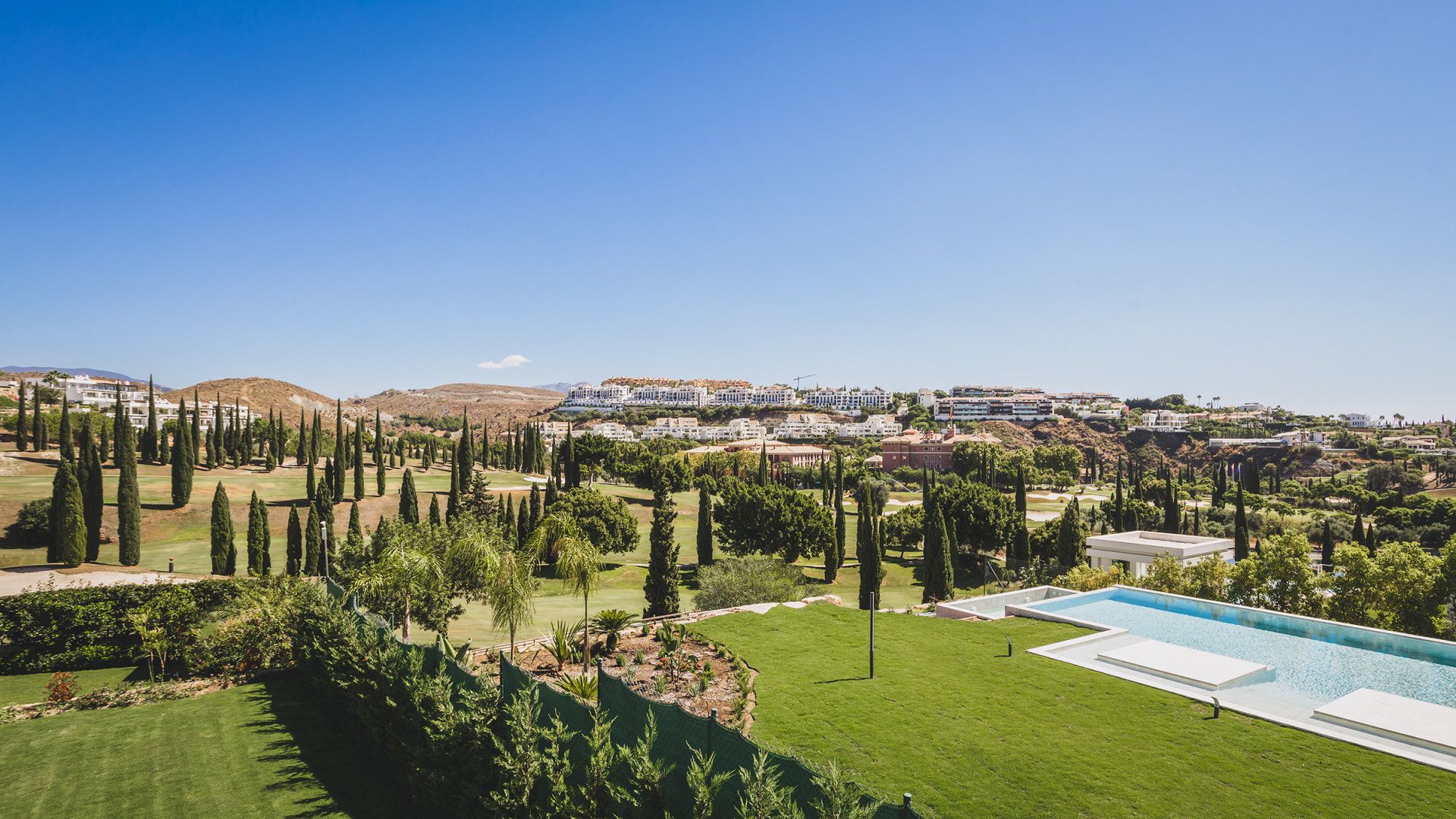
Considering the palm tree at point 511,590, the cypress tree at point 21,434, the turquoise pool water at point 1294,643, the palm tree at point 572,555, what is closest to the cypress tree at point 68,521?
the palm tree at point 511,590

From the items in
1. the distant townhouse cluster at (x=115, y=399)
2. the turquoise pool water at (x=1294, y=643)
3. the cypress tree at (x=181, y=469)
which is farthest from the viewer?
the distant townhouse cluster at (x=115, y=399)

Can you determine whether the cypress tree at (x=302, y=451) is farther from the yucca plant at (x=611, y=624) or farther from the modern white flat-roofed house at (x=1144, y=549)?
the modern white flat-roofed house at (x=1144, y=549)

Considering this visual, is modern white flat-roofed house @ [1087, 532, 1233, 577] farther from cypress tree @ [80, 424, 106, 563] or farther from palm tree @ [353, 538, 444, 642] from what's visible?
cypress tree @ [80, 424, 106, 563]

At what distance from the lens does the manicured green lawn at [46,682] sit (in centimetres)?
1430

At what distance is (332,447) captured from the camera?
8138cm

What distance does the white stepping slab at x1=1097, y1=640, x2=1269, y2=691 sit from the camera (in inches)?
563

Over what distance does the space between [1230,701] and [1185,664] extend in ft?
5.31

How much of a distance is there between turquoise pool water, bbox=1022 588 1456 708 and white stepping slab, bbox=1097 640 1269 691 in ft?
2.99

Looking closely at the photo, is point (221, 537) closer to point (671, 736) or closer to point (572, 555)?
point (572, 555)

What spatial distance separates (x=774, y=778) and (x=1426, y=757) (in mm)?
11837

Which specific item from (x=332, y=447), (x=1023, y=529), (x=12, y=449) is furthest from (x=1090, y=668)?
(x=332, y=447)

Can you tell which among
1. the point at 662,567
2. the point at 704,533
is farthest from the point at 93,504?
the point at 704,533

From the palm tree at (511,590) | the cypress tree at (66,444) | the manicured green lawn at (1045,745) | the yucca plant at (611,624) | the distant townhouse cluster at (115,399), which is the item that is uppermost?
the distant townhouse cluster at (115,399)

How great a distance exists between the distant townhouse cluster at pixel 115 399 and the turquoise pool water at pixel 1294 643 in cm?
10123
